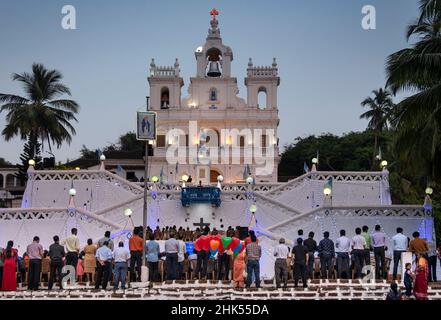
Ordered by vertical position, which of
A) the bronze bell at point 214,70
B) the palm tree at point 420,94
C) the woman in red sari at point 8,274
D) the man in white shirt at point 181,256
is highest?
the bronze bell at point 214,70

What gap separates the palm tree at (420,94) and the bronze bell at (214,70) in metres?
29.5

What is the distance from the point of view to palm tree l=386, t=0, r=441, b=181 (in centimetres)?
2366

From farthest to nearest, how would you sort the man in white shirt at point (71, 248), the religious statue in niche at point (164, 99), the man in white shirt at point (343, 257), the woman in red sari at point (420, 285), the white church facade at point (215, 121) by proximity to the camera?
the religious statue in niche at point (164, 99), the white church facade at point (215, 121), the man in white shirt at point (71, 248), the man in white shirt at point (343, 257), the woman in red sari at point (420, 285)

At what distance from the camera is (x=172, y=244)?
72.1 feet

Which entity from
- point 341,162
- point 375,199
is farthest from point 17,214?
point 341,162

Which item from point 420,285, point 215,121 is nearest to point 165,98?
point 215,121

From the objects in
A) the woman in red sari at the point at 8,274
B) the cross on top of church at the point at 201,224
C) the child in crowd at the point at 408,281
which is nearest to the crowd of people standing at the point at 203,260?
the woman in red sari at the point at 8,274

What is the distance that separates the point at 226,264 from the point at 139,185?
17.1m

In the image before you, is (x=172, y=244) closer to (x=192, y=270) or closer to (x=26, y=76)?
(x=192, y=270)

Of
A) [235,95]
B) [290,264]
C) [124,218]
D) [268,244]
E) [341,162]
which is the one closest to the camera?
[290,264]

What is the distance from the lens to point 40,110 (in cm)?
4566

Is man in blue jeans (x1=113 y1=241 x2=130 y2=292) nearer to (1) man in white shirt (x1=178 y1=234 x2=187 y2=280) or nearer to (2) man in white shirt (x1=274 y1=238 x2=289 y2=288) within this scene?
(1) man in white shirt (x1=178 y1=234 x2=187 y2=280)

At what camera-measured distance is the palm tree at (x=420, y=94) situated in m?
23.7

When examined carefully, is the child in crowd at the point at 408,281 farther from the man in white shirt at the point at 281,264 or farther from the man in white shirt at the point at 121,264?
the man in white shirt at the point at 121,264
